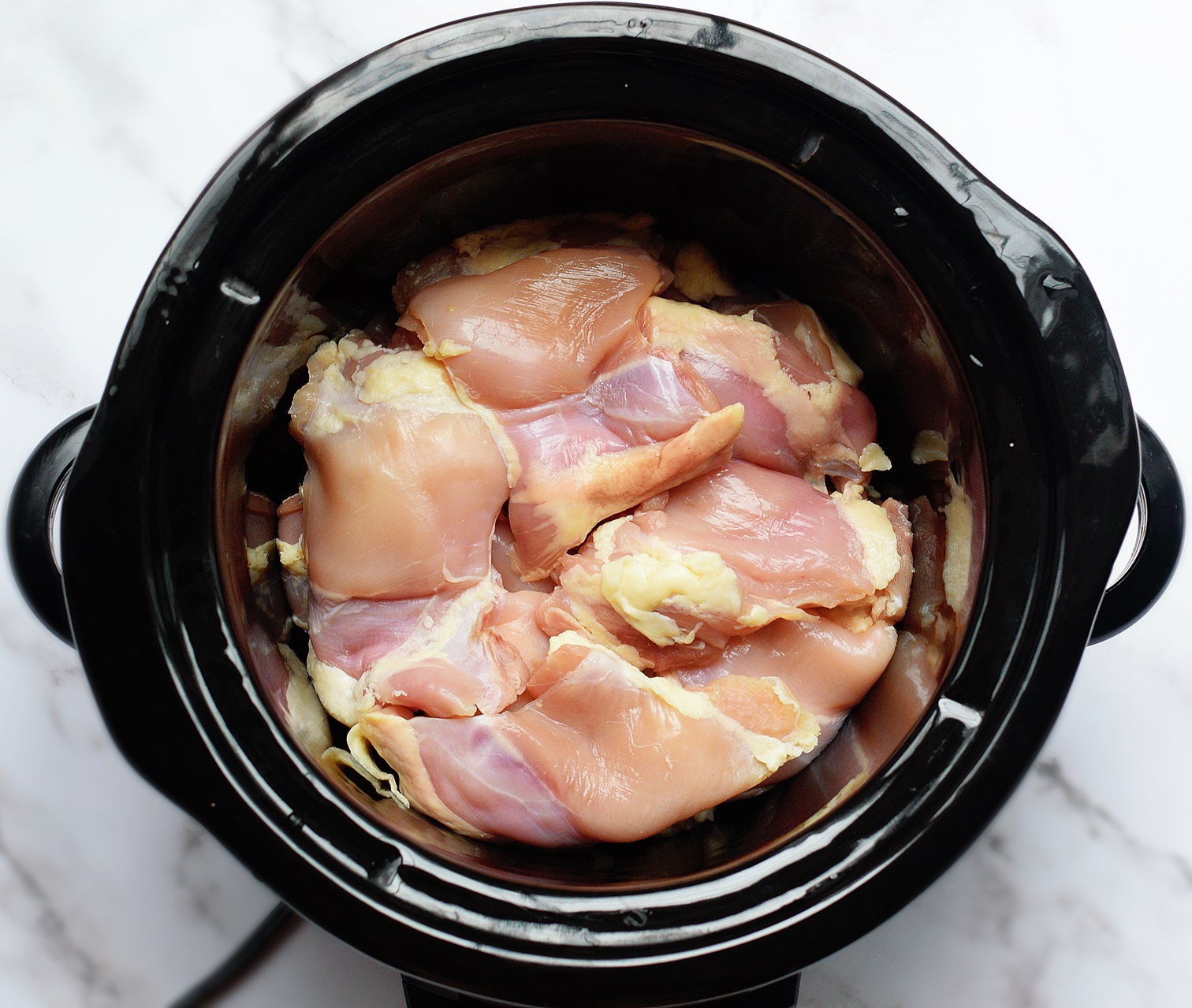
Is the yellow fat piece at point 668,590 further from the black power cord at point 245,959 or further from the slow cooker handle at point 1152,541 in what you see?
the black power cord at point 245,959

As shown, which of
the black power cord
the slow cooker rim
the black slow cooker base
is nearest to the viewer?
the slow cooker rim


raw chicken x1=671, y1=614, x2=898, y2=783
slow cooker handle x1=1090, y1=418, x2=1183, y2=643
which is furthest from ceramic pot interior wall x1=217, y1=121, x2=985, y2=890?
slow cooker handle x1=1090, y1=418, x2=1183, y2=643

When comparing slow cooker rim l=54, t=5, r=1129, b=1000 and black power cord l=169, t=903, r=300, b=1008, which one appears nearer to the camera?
slow cooker rim l=54, t=5, r=1129, b=1000

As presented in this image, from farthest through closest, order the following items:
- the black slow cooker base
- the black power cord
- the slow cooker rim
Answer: the black power cord, the black slow cooker base, the slow cooker rim

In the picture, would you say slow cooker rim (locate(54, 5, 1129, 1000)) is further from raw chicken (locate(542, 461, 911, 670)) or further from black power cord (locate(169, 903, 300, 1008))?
black power cord (locate(169, 903, 300, 1008))

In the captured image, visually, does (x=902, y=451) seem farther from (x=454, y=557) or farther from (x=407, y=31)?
(x=407, y=31)

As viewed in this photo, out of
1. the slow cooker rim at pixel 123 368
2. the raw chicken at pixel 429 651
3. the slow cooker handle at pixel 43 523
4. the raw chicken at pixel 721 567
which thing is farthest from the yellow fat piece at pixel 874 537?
the slow cooker handle at pixel 43 523
